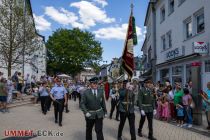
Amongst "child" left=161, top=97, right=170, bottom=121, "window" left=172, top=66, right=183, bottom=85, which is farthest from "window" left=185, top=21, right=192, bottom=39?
"child" left=161, top=97, right=170, bottom=121

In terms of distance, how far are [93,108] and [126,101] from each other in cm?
157

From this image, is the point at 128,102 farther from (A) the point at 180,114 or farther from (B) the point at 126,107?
(A) the point at 180,114

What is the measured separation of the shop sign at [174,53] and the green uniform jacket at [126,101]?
42.6ft

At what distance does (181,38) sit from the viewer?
70.2 feet

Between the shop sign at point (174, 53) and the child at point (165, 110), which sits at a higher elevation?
the shop sign at point (174, 53)

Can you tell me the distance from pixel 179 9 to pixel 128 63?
13.2m

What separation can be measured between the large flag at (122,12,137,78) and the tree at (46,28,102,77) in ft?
161

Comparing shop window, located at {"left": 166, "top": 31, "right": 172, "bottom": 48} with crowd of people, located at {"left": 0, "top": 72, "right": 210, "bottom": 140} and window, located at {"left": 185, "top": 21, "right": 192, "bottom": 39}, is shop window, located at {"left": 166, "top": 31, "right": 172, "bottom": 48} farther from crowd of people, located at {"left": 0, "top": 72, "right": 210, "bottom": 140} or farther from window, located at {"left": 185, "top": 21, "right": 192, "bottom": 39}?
crowd of people, located at {"left": 0, "top": 72, "right": 210, "bottom": 140}

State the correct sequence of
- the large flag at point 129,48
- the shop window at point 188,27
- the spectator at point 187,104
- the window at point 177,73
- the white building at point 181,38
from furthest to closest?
the window at point 177,73 < the shop window at point 188,27 < the white building at point 181,38 < the spectator at point 187,104 < the large flag at point 129,48

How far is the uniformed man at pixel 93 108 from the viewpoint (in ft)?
25.5

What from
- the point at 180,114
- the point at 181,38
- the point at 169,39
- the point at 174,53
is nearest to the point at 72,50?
the point at 169,39

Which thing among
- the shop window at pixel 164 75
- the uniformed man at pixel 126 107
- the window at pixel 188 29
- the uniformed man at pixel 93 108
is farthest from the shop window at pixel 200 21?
the uniformed man at pixel 93 108

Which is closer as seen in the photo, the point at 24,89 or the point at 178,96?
the point at 178,96

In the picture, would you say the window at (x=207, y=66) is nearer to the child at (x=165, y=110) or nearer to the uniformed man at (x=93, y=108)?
the child at (x=165, y=110)
